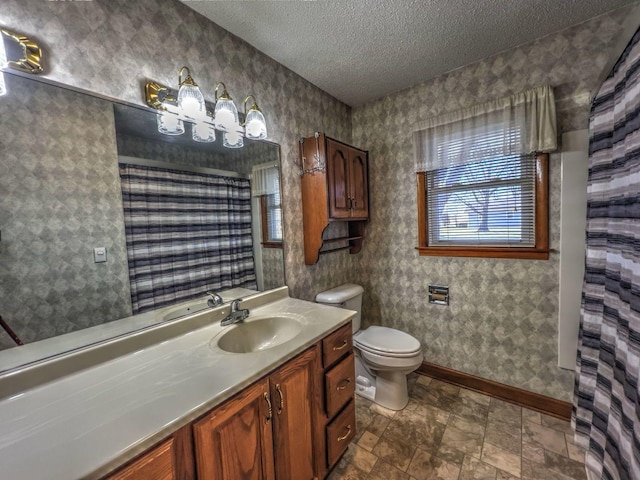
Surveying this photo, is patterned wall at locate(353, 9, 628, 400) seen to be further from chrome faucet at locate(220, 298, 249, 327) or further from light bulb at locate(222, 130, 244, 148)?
chrome faucet at locate(220, 298, 249, 327)

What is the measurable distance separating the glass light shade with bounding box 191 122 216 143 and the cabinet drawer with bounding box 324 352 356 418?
4.43 feet

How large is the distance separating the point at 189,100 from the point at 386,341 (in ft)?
6.15

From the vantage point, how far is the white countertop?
579 mm

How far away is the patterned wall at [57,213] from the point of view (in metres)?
0.87

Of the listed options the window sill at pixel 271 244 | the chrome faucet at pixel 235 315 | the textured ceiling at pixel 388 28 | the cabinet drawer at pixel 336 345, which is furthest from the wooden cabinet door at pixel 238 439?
the textured ceiling at pixel 388 28

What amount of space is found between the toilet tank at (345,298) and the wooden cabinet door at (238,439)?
1.07m

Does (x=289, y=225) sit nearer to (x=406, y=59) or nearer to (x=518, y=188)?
(x=406, y=59)

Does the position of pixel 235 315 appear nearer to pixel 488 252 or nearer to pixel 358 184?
pixel 358 184

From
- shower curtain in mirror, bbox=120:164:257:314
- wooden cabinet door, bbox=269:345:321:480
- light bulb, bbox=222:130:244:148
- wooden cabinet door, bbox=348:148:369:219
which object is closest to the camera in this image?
wooden cabinet door, bbox=269:345:321:480

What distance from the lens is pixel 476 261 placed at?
197 cm

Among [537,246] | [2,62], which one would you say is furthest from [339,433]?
[2,62]

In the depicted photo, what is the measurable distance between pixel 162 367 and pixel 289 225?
1.15m

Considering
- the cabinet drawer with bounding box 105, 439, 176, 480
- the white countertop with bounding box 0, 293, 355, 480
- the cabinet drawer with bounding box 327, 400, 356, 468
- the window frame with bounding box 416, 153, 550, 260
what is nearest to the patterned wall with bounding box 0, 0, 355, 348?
the white countertop with bounding box 0, 293, 355, 480

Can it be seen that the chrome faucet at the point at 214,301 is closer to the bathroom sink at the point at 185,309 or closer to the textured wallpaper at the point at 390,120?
the bathroom sink at the point at 185,309
